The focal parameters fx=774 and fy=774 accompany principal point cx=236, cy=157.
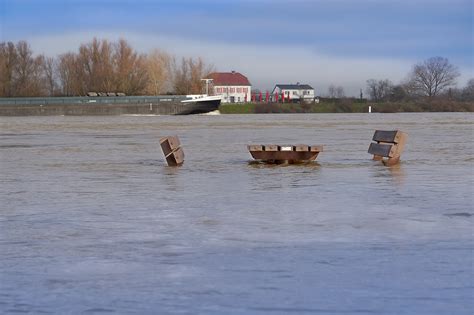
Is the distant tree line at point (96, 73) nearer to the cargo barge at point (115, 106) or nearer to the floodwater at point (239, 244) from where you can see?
the cargo barge at point (115, 106)

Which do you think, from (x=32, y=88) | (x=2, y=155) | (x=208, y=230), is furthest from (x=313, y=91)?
(x=208, y=230)

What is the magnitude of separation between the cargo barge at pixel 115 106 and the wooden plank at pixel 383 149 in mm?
64448

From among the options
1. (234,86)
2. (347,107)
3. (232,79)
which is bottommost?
(347,107)

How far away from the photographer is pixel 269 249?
678 cm

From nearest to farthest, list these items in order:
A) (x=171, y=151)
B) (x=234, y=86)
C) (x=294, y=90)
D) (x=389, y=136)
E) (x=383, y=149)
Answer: (x=171, y=151) < (x=383, y=149) < (x=389, y=136) < (x=234, y=86) < (x=294, y=90)

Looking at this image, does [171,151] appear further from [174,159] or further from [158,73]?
[158,73]

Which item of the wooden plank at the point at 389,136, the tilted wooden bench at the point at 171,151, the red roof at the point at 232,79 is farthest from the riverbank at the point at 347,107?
the tilted wooden bench at the point at 171,151

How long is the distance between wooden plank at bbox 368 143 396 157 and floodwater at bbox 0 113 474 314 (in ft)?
8.71

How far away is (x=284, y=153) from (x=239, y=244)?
910 cm

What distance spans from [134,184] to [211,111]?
242ft

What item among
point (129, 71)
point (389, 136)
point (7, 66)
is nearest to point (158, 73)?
point (129, 71)

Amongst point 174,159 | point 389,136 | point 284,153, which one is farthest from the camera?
point 389,136

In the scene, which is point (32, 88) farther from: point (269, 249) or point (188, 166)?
point (269, 249)

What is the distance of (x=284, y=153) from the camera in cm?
1603
